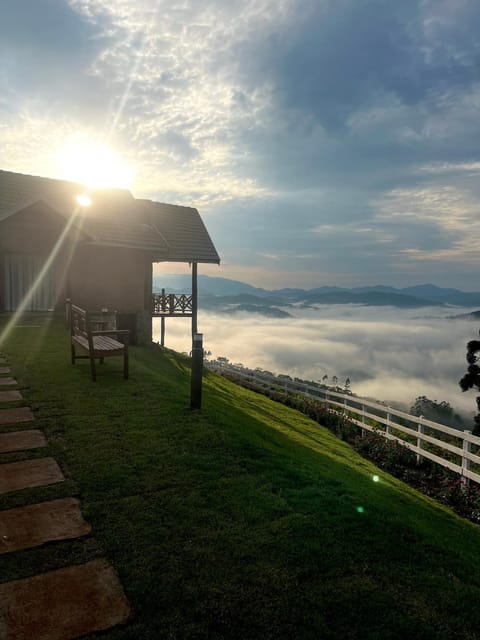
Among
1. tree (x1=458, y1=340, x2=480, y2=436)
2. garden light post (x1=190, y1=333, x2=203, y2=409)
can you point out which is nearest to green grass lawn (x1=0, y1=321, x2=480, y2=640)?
garden light post (x1=190, y1=333, x2=203, y2=409)

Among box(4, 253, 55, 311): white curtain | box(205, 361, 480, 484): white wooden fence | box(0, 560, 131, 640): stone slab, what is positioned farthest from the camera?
box(4, 253, 55, 311): white curtain

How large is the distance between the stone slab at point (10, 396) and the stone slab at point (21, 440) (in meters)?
1.41

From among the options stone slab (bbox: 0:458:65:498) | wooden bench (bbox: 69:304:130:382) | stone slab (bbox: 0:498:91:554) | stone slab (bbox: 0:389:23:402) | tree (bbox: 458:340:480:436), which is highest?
wooden bench (bbox: 69:304:130:382)

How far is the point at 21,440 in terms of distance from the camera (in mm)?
5180

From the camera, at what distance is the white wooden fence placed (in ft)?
31.2

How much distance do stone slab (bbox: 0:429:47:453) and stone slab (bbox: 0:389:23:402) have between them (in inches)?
55.6

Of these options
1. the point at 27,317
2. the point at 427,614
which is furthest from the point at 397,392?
the point at 427,614

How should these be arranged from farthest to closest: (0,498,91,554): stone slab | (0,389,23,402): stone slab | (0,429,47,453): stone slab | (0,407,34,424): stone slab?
(0,389,23,402): stone slab
(0,407,34,424): stone slab
(0,429,47,453): stone slab
(0,498,91,554): stone slab

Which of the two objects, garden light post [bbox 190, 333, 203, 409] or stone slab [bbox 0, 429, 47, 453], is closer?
stone slab [bbox 0, 429, 47, 453]

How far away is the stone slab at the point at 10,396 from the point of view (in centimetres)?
662

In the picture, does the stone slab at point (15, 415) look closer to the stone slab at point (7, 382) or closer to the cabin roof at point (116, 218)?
the stone slab at point (7, 382)

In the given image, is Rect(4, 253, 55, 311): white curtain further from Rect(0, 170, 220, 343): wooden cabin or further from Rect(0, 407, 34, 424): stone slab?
Rect(0, 407, 34, 424): stone slab

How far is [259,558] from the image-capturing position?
3404mm

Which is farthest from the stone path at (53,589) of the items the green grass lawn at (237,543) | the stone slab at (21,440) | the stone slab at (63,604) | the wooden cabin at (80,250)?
the wooden cabin at (80,250)
